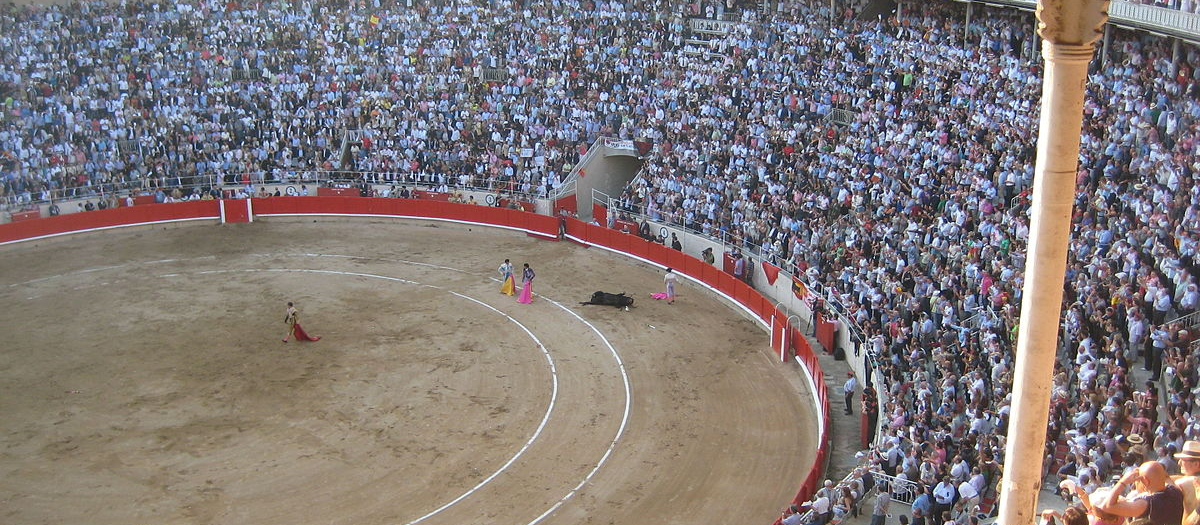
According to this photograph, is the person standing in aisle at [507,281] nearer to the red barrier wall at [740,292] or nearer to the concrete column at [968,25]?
the red barrier wall at [740,292]

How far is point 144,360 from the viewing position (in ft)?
99.4

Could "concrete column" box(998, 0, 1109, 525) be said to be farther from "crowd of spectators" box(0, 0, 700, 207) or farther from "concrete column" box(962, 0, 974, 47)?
"crowd of spectators" box(0, 0, 700, 207)

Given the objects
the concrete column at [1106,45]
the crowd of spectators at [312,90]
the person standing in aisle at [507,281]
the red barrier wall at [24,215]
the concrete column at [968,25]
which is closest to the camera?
the concrete column at [1106,45]

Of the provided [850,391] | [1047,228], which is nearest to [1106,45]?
[850,391]

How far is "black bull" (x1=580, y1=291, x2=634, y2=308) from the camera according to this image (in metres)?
34.6

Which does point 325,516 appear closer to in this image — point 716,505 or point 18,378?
point 716,505

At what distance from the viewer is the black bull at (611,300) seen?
34625 mm

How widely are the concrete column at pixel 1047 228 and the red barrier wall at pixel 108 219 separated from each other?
125 ft

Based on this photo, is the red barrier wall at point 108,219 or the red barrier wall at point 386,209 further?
Answer: the red barrier wall at point 386,209

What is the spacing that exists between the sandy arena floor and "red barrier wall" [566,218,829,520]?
57 cm

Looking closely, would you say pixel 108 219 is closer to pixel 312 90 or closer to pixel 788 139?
pixel 312 90

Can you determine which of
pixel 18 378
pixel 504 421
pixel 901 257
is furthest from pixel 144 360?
pixel 901 257

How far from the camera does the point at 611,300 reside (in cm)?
3462

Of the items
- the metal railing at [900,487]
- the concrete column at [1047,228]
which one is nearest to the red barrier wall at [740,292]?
the metal railing at [900,487]
